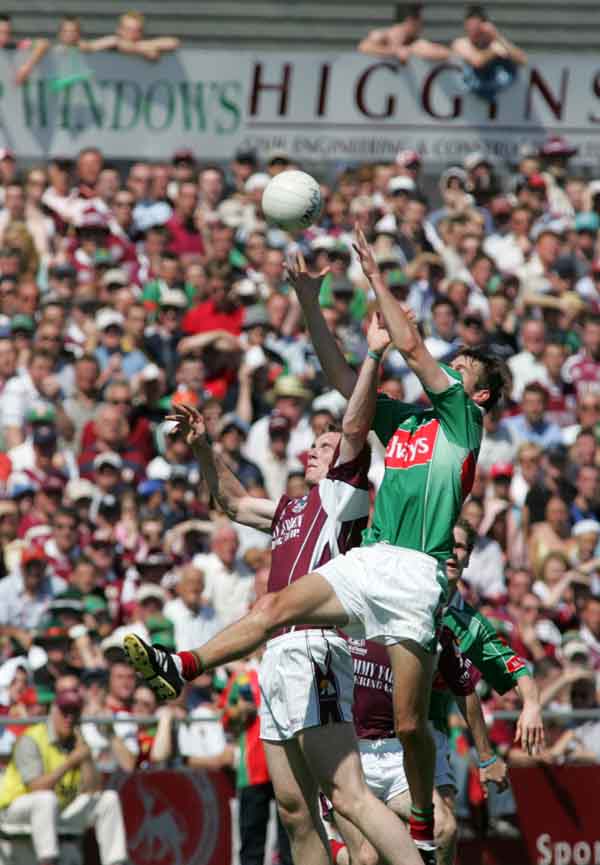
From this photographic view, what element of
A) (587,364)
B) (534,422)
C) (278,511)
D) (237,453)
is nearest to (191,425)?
(278,511)

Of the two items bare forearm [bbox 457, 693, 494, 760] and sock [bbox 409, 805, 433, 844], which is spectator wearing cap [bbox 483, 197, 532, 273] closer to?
bare forearm [bbox 457, 693, 494, 760]

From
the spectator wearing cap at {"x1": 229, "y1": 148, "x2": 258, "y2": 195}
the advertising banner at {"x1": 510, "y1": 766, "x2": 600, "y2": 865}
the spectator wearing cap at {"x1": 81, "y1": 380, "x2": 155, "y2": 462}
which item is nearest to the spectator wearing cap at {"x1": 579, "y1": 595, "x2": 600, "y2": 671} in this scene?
the advertising banner at {"x1": 510, "y1": 766, "x2": 600, "y2": 865}

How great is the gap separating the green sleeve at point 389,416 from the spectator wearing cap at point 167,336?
8216 mm

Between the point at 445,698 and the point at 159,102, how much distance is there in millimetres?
11915

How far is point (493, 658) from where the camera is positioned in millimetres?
11039

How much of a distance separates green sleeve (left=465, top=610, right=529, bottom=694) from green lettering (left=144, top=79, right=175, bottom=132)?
11.9 meters

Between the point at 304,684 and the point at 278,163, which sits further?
the point at 278,163

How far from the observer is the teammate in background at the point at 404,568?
9.42 m

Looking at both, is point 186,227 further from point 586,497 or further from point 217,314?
point 586,497

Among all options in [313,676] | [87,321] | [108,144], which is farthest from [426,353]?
[108,144]

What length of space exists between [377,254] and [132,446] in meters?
3.72

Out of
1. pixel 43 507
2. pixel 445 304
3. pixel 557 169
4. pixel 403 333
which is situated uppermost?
pixel 403 333

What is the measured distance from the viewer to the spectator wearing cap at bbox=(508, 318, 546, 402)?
19.2 m

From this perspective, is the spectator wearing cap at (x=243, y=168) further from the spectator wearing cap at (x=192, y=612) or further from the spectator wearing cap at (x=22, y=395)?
the spectator wearing cap at (x=192, y=612)
